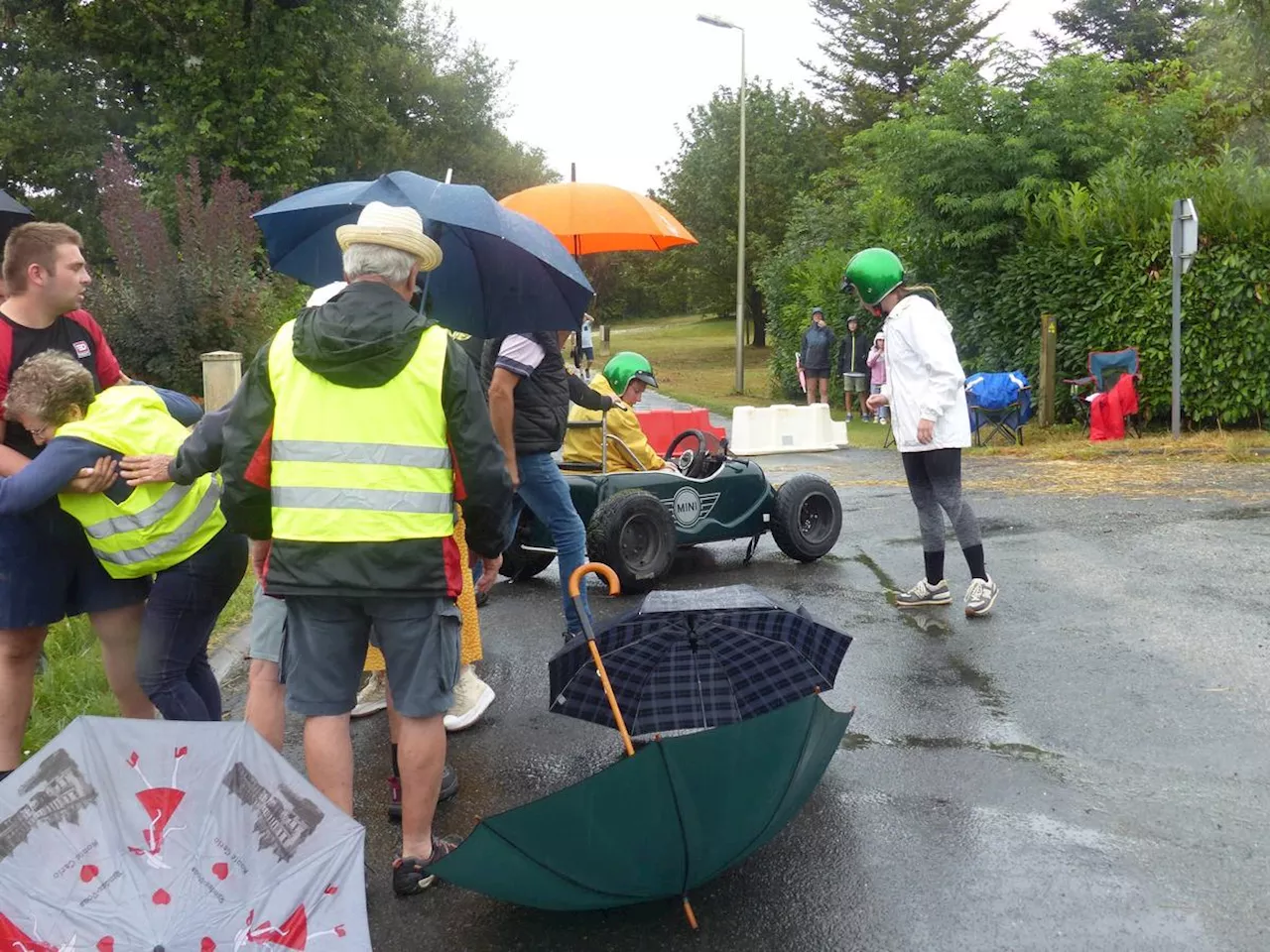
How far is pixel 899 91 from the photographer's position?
156 feet

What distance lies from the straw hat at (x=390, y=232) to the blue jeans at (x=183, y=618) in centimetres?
113

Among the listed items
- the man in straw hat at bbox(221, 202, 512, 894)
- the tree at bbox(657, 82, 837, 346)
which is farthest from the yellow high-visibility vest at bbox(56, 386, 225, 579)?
the tree at bbox(657, 82, 837, 346)

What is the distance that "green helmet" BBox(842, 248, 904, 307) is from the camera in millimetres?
6539

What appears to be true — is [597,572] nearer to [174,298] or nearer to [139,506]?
[139,506]

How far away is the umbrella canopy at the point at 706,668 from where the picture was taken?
3.87 meters

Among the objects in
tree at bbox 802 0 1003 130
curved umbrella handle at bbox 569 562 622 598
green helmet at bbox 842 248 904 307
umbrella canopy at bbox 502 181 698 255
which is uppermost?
tree at bbox 802 0 1003 130

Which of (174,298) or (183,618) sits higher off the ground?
(174,298)

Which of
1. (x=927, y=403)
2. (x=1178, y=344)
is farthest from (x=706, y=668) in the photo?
(x=1178, y=344)

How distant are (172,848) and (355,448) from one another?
1023 millimetres

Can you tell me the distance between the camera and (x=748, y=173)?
4312cm

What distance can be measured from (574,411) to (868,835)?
4.19 meters

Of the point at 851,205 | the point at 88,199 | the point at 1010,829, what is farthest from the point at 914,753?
the point at 88,199

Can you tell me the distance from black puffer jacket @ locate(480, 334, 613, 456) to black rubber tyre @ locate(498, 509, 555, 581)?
5.75 feet

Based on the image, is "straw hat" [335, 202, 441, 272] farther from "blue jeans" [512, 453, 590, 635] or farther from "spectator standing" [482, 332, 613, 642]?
"blue jeans" [512, 453, 590, 635]
